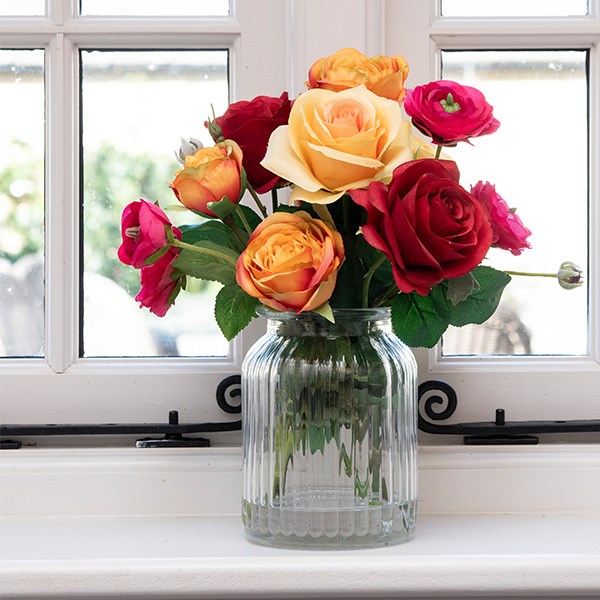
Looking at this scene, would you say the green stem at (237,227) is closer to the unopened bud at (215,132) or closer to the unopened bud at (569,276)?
the unopened bud at (215,132)

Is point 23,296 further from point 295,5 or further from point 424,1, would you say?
point 424,1

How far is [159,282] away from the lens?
86cm

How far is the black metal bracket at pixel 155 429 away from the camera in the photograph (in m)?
1.07

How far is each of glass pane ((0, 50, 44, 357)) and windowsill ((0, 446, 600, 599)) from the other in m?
0.16

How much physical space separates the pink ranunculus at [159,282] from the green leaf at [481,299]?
269 millimetres

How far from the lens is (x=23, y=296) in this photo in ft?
3.70

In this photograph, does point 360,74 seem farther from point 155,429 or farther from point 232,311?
point 155,429

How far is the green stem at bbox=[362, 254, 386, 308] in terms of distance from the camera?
0.83m

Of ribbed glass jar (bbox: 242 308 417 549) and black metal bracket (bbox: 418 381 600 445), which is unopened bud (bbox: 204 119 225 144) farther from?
black metal bracket (bbox: 418 381 600 445)

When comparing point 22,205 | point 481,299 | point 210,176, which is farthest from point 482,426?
point 22,205

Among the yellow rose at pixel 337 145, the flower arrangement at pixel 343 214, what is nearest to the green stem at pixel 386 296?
the flower arrangement at pixel 343 214

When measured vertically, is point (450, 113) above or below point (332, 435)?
above

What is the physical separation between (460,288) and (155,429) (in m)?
0.43

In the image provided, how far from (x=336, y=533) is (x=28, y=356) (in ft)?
1.58
